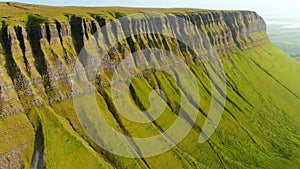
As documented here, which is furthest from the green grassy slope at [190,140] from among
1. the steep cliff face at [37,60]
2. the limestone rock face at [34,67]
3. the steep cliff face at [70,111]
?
the steep cliff face at [37,60]

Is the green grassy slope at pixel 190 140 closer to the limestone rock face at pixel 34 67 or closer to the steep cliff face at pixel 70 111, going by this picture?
the steep cliff face at pixel 70 111

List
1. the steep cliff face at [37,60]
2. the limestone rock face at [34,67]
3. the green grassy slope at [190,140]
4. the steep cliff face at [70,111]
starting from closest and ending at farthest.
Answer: the limestone rock face at [34,67] → the steep cliff face at [70,111] → the steep cliff face at [37,60] → the green grassy slope at [190,140]

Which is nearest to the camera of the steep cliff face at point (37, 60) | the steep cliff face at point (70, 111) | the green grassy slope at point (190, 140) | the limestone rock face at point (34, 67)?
the limestone rock face at point (34, 67)

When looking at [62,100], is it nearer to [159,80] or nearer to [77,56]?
[77,56]

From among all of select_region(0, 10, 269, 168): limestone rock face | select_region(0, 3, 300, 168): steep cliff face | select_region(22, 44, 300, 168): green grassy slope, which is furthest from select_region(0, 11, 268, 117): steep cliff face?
select_region(22, 44, 300, 168): green grassy slope

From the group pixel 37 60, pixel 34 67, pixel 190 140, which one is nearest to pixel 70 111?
pixel 34 67

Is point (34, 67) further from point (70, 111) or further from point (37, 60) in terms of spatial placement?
point (70, 111)

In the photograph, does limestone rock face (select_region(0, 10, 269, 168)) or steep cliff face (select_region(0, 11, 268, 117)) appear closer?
limestone rock face (select_region(0, 10, 269, 168))

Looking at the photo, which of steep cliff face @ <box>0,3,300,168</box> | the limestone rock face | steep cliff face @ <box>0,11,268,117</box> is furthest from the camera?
steep cliff face @ <box>0,11,268,117</box>

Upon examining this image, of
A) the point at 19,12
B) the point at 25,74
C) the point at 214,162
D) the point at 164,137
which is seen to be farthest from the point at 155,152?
the point at 19,12

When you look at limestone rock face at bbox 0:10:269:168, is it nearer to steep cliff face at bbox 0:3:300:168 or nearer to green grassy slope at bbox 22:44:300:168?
steep cliff face at bbox 0:3:300:168

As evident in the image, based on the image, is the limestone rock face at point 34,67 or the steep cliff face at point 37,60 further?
the steep cliff face at point 37,60
